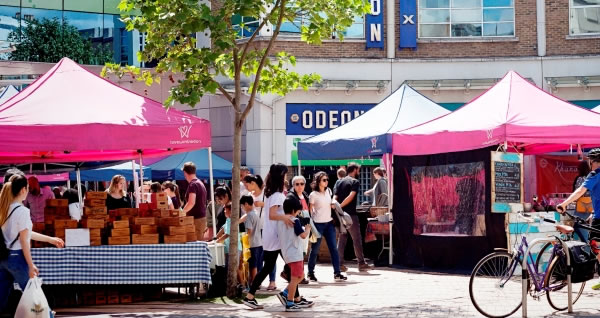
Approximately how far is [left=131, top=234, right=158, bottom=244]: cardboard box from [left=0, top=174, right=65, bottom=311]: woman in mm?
3060

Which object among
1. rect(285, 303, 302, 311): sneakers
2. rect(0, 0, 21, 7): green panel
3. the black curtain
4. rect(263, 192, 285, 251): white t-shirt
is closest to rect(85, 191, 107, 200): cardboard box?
rect(263, 192, 285, 251): white t-shirt

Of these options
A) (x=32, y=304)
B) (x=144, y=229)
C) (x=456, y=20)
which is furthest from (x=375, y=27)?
(x=32, y=304)

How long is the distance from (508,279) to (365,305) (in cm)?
244

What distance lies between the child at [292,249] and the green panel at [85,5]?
29776 millimetres

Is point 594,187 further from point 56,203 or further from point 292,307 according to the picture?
point 56,203

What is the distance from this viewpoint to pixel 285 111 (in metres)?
29.1

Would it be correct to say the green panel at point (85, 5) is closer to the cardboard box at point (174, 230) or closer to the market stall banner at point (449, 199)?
the market stall banner at point (449, 199)

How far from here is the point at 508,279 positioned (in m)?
10.9

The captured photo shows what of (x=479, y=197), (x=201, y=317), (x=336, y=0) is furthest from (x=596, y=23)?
(x=201, y=317)

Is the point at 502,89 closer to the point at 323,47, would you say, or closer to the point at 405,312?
the point at 405,312

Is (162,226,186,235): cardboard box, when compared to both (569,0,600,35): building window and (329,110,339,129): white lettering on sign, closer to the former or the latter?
(329,110,339,129): white lettering on sign

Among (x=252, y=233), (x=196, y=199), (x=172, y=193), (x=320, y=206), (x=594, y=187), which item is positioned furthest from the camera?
(x=172, y=193)

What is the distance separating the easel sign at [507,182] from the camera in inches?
623

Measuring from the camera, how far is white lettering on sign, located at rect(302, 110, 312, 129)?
29094 millimetres
